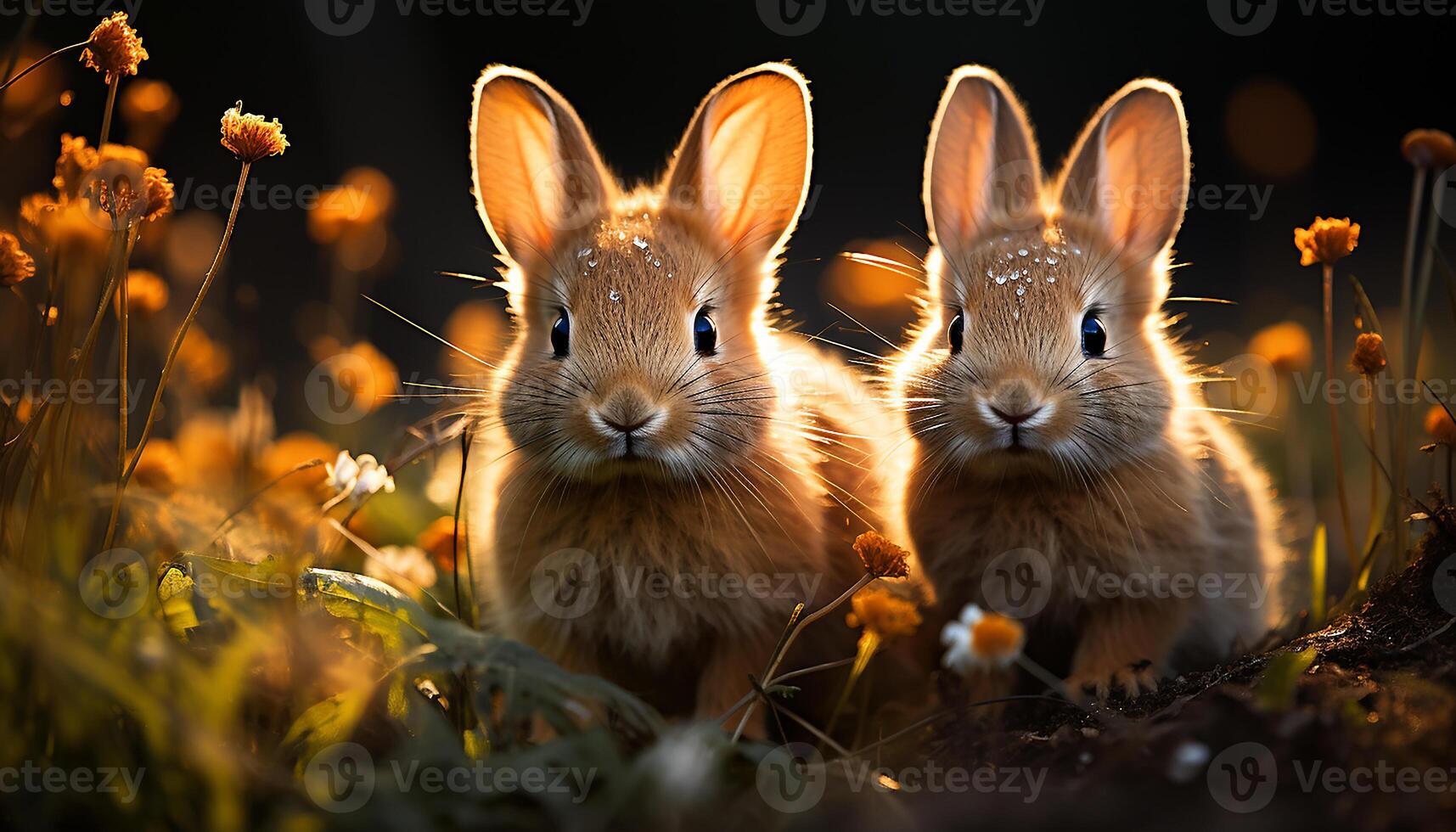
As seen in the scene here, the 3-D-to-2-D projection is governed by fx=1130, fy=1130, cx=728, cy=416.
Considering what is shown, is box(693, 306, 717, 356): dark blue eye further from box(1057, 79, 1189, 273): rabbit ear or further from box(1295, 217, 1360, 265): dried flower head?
box(1295, 217, 1360, 265): dried flower head

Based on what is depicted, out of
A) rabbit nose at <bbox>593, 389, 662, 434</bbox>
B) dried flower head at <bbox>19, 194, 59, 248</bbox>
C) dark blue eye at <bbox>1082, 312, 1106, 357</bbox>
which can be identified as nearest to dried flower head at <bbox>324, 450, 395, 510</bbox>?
rabbit nose at <bbox>593, 389, 662, 434</bbox>

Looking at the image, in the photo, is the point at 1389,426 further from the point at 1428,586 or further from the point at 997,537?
the point at 997,537

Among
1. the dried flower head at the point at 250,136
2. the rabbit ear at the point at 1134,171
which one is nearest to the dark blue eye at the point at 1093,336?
the rabbit ear at the point at 1134,171

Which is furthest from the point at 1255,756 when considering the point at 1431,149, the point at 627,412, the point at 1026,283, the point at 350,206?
the point at 350,206

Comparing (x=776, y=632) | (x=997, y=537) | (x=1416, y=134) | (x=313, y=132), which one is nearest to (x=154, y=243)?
(x=313, y=132)

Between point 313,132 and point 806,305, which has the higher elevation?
point 313,132

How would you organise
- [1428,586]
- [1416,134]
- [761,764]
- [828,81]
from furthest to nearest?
[828,81] → [1416,134] → [1428,586] → [761,764]

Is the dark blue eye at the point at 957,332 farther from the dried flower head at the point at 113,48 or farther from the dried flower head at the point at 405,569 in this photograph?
the dried flower head at the point at 113,48
